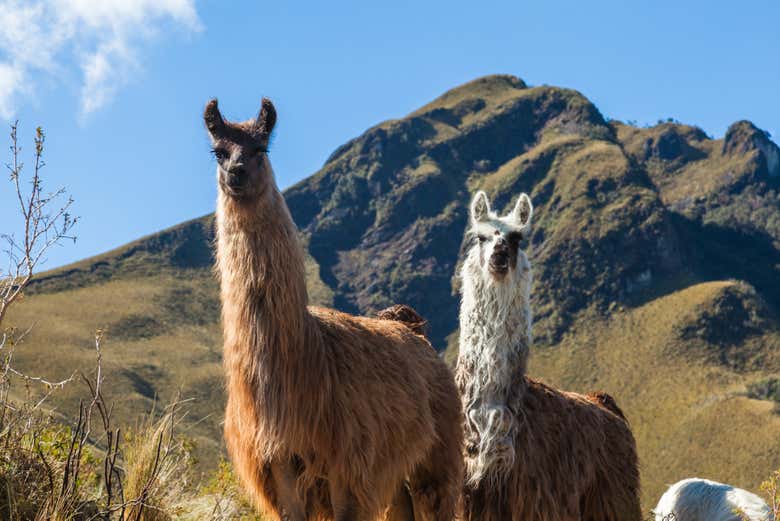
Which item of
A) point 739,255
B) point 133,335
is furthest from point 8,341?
point 739,255

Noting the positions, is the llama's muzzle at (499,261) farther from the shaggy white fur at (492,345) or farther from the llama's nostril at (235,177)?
the llama's nostril at (235,177)

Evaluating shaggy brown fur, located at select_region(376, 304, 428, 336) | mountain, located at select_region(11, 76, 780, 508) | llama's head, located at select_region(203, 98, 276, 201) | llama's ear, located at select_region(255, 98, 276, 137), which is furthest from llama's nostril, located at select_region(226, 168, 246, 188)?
mountain, located at select_region(11, 76, 780, 508)

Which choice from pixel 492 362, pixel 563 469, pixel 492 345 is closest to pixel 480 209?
pixel 492 345

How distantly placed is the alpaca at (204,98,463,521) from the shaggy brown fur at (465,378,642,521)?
4.94 ft

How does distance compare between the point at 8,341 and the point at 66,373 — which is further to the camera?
the point at 66,373

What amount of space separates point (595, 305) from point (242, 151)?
14208 cm

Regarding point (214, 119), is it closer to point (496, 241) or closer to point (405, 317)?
point (405, 317)

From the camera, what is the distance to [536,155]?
190 meters

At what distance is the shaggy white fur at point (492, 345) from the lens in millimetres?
7598

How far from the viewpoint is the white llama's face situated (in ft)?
26.2

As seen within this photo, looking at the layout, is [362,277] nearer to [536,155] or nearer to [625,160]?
[536,155]

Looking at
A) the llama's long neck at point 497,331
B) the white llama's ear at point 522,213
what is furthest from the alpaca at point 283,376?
the white llama's ear at point 522,213

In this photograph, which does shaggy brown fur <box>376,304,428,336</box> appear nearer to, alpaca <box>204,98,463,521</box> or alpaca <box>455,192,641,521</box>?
alpaca <box>455,192,641,521</box>

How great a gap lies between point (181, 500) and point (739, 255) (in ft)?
596
